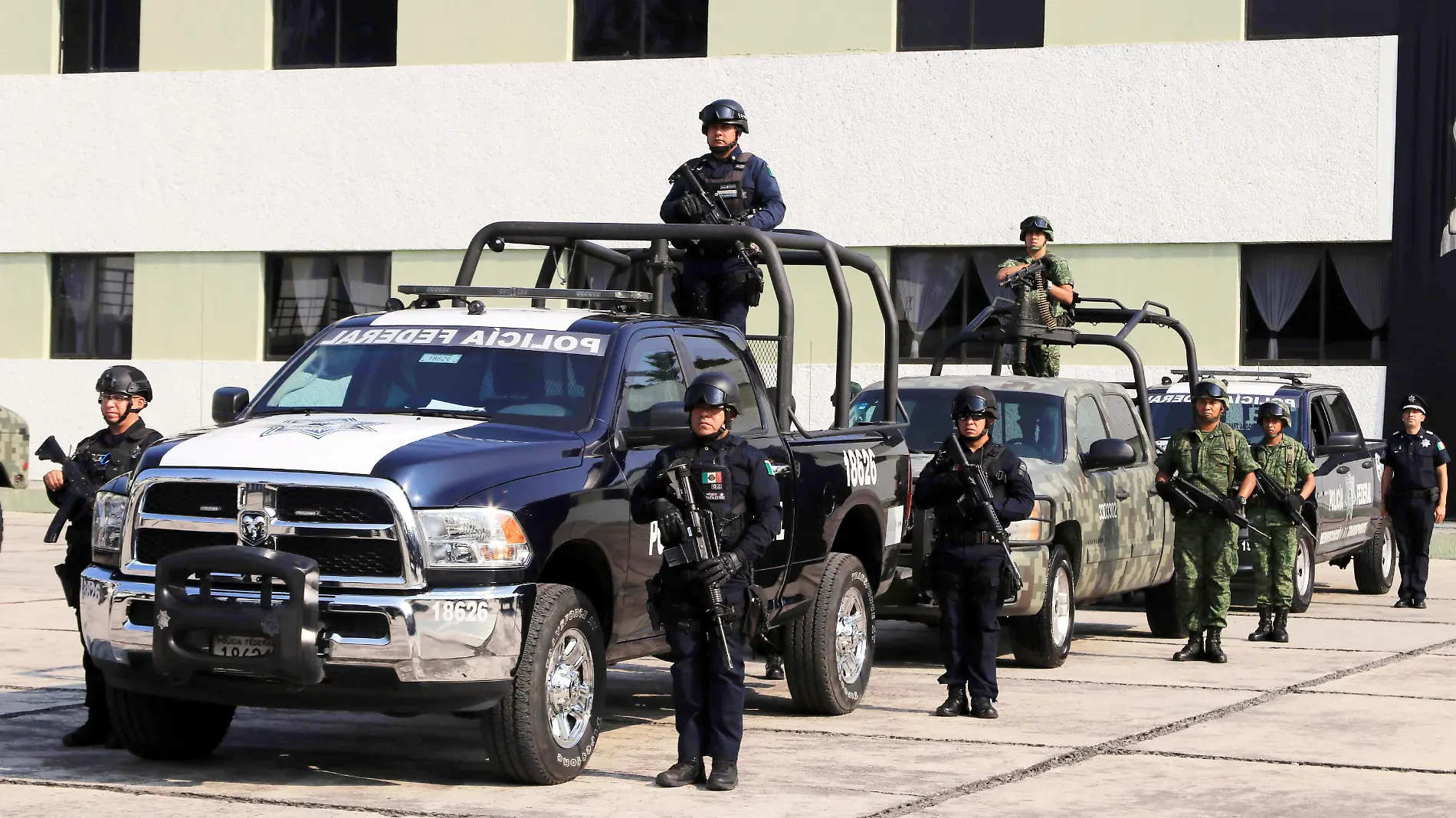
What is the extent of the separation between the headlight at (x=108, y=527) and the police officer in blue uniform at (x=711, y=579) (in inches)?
82.4

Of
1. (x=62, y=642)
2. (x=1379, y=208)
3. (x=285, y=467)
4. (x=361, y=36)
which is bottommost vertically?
(x=62, y=642)

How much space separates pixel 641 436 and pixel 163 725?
A: 241cm

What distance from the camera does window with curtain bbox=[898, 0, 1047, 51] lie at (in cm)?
2652

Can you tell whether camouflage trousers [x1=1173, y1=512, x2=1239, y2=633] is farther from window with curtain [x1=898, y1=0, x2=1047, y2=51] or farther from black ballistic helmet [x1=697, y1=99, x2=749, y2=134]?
window with curtain [x1=898, y1=0, x2=1047, y2=51]

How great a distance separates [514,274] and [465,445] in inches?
787

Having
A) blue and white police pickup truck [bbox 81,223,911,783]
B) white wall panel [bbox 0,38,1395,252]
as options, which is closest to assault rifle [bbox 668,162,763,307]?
blue and white police pickup truck [bbox 81,223,911,783]

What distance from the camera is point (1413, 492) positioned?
60.2 ft

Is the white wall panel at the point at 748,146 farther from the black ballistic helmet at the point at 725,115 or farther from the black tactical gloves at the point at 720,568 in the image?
the black tactical gloves at the point at 720,568

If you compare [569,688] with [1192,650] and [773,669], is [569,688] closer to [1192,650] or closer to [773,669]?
[773,669]

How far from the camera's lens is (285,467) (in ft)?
27.1

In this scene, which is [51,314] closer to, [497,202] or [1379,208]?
[497,202]

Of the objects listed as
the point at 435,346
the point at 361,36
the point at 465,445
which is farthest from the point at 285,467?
the point at 361,36

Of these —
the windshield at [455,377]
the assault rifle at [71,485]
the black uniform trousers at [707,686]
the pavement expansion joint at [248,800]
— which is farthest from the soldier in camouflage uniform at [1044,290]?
the pavement expansion joint at [248,800]

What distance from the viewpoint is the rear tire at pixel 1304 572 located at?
675 inches
